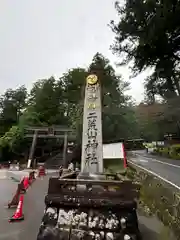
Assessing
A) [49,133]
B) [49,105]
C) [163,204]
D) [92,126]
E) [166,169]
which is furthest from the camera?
[49,105]

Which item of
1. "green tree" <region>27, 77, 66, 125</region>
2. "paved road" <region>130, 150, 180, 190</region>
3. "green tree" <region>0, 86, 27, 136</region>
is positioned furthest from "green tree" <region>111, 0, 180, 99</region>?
"green tree" <region>0, 86, 27, 136</region>

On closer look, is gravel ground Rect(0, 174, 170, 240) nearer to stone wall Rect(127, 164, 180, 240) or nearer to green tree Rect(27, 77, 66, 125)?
stone wall Rect(127, 164, 180, 240)

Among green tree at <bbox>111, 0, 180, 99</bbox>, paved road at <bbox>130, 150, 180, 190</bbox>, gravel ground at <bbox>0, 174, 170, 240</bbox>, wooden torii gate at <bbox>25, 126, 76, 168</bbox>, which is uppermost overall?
green tree at <bbox>111, 0, 180, 99</bbox>

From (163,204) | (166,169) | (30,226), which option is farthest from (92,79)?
(166,169)

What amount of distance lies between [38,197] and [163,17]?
11088mm

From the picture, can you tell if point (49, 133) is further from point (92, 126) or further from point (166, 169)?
point (92, 126)

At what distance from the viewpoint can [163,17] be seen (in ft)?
45.6

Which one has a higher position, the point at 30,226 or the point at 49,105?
the point at 49,105

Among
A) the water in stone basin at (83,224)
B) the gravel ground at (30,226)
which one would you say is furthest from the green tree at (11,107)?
the water in stone basin at (83,224)

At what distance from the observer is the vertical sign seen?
6.44 m

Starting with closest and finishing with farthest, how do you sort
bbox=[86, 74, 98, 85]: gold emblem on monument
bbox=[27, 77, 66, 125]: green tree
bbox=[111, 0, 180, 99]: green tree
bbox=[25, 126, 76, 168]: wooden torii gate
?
bbox=[86, 74, 98, 85]: gold emblem on monument → bbox=[111, 0, 180, 99]: green tree → bbox=[25, 126, 76, 168]: wooden torii gate → bbox=[27, 77, 66, 125]: green tree

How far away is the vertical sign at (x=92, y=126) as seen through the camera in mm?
6438

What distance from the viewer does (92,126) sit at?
6652mm

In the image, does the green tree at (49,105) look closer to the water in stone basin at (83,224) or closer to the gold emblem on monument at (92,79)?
the gold emblem on monument at (92,79)
